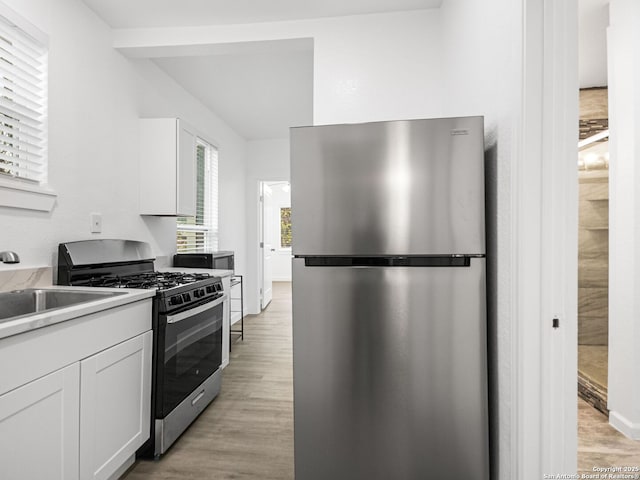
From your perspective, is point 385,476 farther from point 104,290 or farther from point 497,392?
point 104,290

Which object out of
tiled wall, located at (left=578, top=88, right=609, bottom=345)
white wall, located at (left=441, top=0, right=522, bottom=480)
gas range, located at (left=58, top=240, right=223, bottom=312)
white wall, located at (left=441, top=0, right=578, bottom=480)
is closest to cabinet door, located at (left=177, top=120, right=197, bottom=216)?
gas range, located at (left=58, top=240, right=223, bottom=312)

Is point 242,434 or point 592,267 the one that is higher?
point 592,267

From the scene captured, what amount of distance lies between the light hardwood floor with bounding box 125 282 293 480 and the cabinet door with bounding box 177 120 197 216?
1.52m

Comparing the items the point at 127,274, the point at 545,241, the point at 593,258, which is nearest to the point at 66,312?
the point at 127,274

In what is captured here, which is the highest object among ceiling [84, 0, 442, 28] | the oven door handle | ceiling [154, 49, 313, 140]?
ceiling [154, 49, 313, 140]

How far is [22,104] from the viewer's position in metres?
1.96

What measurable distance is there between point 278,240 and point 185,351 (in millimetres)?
8309

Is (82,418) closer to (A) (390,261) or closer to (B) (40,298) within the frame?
(B) (40,298)

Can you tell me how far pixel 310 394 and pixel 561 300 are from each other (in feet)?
3.32

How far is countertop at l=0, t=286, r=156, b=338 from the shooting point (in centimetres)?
123

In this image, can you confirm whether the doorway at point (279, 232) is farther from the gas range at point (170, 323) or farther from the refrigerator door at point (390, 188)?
the refrigerator door at point (390, 188)

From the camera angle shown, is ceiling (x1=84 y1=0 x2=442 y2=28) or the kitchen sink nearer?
the kitchen sink

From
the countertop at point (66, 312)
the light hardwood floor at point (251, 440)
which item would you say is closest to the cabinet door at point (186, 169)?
the countertop at point (66, 312)

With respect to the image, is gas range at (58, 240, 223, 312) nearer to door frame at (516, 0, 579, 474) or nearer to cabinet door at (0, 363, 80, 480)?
cabinet door at (0, 363, 80, 480)
